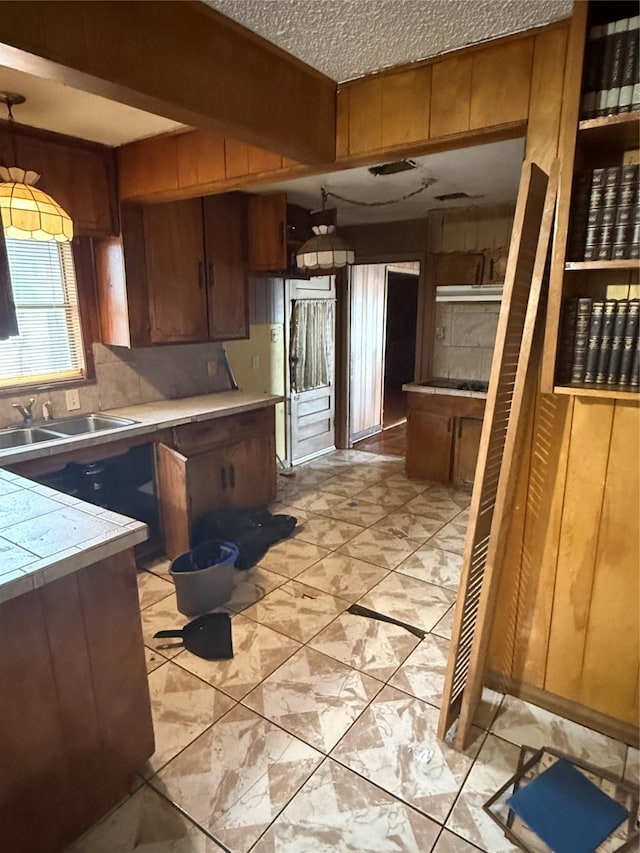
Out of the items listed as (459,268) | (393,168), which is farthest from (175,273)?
(459,268)

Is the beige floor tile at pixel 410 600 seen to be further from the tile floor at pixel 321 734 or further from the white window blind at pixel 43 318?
the white window blind at pixel 43 318

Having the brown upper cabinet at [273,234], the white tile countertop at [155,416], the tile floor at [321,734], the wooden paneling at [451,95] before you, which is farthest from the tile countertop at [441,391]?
the wooden paneling at [451,95]

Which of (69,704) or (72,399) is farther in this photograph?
(72,399)

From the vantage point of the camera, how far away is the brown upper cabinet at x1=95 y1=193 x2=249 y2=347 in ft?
9.94

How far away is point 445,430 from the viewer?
169 inches

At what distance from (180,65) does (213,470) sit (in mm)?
2226

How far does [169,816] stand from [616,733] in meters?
1.54

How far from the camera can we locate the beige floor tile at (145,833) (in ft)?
4.75

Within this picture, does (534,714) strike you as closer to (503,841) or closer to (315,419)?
(503,841)

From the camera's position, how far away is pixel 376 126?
1.93 m

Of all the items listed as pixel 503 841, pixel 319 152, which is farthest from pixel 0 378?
pixel 503 841

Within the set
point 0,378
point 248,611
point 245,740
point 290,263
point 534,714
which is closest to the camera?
point 245,740

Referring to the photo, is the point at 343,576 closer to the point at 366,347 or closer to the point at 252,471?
the point at 252,471

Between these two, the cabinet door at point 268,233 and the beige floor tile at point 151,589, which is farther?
the cabinet door at point 268,233
